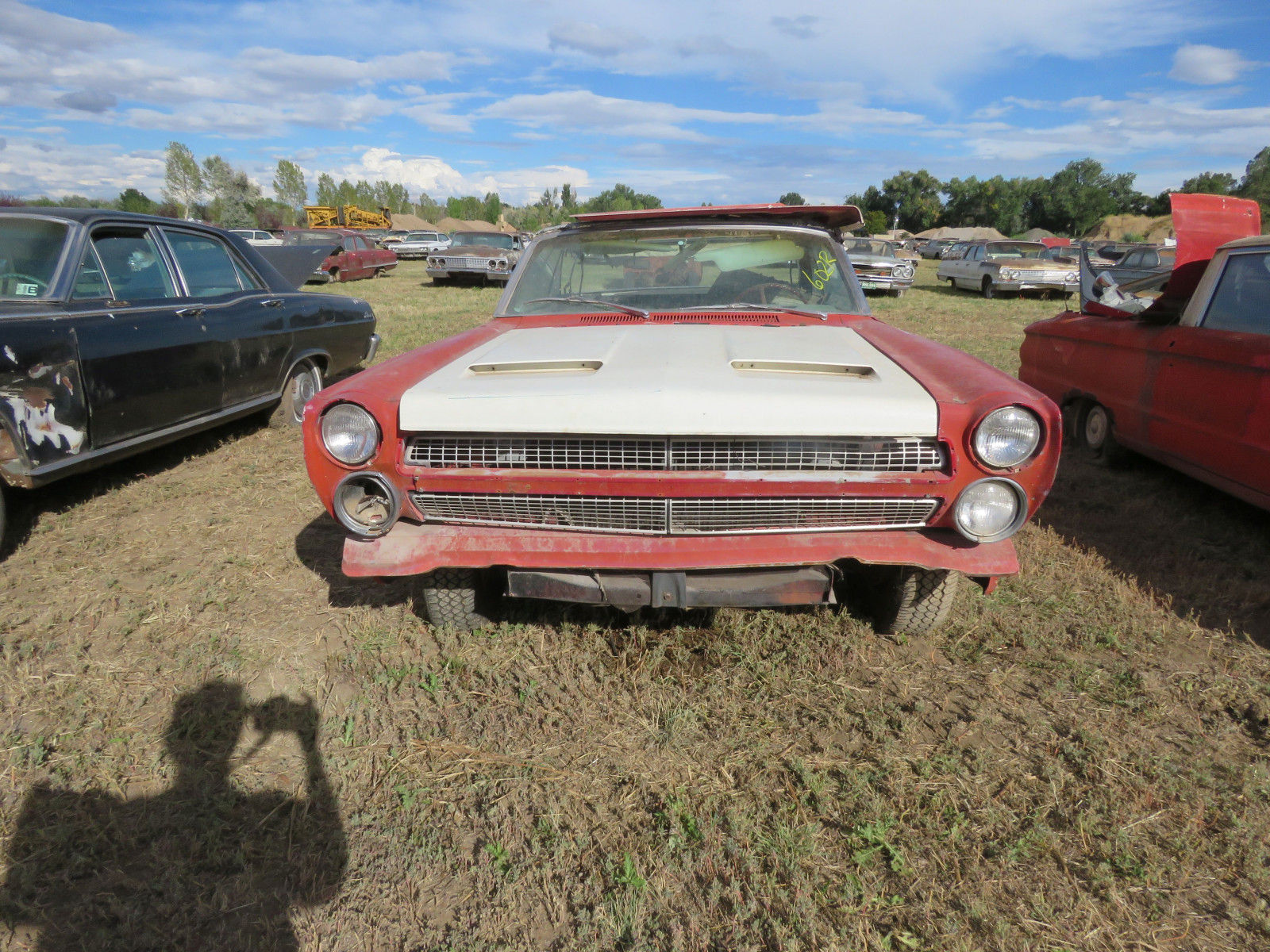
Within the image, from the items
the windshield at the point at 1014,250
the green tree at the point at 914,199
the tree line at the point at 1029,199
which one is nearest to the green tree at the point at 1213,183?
the tree line at the point at 1029,199

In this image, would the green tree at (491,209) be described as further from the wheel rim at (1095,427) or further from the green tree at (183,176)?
the wheel rim at (1095,427)

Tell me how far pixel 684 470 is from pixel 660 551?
0.28m

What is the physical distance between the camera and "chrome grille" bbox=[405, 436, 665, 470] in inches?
92.0

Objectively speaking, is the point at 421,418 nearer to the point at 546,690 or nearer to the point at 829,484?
the point at 546,690

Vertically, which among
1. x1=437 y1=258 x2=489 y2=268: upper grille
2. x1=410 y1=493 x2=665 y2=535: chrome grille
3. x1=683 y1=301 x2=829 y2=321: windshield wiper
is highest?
x1=683 y1=301 x2=829 y2=321: windshield wiper

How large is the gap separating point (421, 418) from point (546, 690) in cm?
108

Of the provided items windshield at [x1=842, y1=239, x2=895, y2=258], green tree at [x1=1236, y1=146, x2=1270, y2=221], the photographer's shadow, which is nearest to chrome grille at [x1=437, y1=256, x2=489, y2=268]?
windshield at [x1=842, y1=239, x2=895, y2=258]

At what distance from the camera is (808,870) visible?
1.95m

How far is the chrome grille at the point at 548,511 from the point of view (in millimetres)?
2408

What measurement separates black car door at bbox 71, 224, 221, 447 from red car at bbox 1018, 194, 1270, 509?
5682 mm

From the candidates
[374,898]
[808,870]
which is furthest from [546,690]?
[808,870]

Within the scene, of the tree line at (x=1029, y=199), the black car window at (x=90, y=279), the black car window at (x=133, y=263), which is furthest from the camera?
the tree line at (x=1029, y=199)

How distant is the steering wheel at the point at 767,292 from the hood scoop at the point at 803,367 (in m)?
1.11

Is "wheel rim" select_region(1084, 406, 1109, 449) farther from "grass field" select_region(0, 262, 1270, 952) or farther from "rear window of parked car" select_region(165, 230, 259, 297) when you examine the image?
"rear window of parked car" select_region(165, 230, 259, 297)
